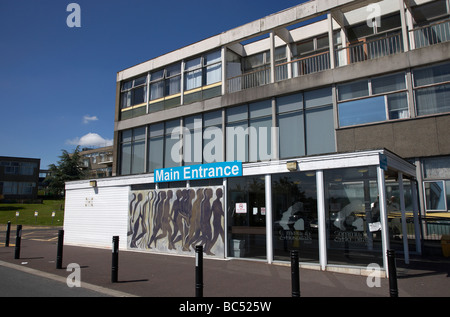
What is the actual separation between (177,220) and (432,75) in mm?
11787

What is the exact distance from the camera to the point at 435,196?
13.6 m

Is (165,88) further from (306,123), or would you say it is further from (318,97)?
(318,97)

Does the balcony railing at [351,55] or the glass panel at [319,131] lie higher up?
the balcony railing at [351,55]

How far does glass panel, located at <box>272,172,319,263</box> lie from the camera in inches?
392

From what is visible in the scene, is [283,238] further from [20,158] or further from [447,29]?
[20,158]

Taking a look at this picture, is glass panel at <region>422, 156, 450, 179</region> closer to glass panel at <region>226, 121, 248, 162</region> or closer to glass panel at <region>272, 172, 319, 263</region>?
glass panel at <region>272, 172, 319, 263</region>

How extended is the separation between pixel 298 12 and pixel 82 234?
15128 mm

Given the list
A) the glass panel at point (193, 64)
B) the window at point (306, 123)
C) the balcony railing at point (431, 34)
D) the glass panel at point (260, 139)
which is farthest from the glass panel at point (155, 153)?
the balcony railing at point (431, 34)

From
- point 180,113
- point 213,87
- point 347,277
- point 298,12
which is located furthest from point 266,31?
point 347,277

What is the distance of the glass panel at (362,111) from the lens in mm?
14625

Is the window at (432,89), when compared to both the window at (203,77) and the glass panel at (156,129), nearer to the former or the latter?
the window at (203,77)

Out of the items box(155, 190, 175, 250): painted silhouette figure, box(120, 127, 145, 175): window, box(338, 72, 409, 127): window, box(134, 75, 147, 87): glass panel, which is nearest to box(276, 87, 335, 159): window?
box(338, 72, 409, 127): window

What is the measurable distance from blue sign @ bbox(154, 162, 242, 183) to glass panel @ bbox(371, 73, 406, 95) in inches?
302

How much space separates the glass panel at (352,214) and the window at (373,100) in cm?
601
